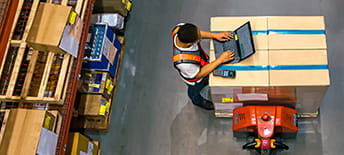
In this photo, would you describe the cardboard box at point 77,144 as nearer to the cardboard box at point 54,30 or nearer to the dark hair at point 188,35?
the cardboard box at point 54,30

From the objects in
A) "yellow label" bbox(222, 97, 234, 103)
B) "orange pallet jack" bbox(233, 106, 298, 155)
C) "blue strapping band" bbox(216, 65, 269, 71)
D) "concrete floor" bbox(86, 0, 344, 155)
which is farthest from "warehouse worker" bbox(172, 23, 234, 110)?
"concrete floor" bbox(86, 0, 344, 155)

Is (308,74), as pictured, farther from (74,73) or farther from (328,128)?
(74,73)

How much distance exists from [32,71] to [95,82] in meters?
1.53

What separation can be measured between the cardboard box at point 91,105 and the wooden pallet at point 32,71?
1097mm

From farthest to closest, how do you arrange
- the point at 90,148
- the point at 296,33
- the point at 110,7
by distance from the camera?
the point at 110,7 → the point at 90,148 → the point at 296,33

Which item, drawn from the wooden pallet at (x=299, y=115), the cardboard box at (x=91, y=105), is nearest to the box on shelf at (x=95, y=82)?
the cardboard box at (x=91, y=105)

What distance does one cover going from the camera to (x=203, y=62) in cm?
467

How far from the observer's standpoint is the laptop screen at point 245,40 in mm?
4387

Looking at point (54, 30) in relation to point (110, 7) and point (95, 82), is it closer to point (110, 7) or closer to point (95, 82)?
point (95, 82)

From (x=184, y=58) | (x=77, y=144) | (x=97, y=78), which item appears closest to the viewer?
(x=184, y=58)

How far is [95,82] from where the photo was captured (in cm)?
580

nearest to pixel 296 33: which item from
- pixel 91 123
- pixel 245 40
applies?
pixel 245 40

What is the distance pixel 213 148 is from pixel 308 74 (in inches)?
79.5

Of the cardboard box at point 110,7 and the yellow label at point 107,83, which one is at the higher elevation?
the cardboard box at point 110,7
